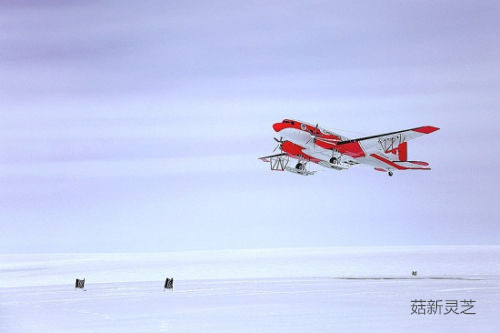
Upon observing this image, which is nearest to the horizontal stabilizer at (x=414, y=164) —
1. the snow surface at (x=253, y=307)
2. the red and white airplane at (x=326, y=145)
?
the red and white airplane at (x=326, y=145)

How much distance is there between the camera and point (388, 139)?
316 feet

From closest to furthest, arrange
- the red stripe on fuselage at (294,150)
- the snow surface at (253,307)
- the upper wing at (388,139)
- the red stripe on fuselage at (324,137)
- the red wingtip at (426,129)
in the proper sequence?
the snow surface at (253,307)
the red wingtip at (426,129)
the red stripe on fuselage at (324,137)
the upper wing at (388,139)
the red stripe on fuselage at (294,150)

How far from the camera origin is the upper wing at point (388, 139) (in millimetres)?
94756

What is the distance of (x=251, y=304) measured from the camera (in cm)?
6600

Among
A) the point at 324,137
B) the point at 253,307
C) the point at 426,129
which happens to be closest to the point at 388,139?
the point at 426,129

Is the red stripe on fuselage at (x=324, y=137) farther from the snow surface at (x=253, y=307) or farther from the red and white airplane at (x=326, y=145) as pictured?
the snow surface at (x=253, y=307)

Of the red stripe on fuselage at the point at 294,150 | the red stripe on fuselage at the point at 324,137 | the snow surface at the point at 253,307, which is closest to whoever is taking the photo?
the snow surface at the point at 253,307

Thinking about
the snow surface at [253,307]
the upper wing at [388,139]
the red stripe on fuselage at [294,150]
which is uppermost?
the upper wing at [388,139]

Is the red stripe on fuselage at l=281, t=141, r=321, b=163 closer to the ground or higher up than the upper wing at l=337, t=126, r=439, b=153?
closer to the ground

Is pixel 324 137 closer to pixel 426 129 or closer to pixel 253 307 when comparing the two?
pixel 426 129

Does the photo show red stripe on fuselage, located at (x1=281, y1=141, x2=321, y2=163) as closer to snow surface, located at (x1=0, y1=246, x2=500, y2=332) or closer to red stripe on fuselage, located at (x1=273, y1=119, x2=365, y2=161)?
red stripe on fuselage, located at (x1=273, y1=119, x2=365, y2=161)

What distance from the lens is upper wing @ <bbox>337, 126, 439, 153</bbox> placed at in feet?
311

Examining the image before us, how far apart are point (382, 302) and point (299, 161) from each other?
3367cm

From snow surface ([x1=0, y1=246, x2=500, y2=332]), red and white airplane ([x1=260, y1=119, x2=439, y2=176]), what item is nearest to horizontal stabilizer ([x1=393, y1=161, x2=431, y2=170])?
red and white airplane ([x1=260, y1=119, x2=439, y2=176])
